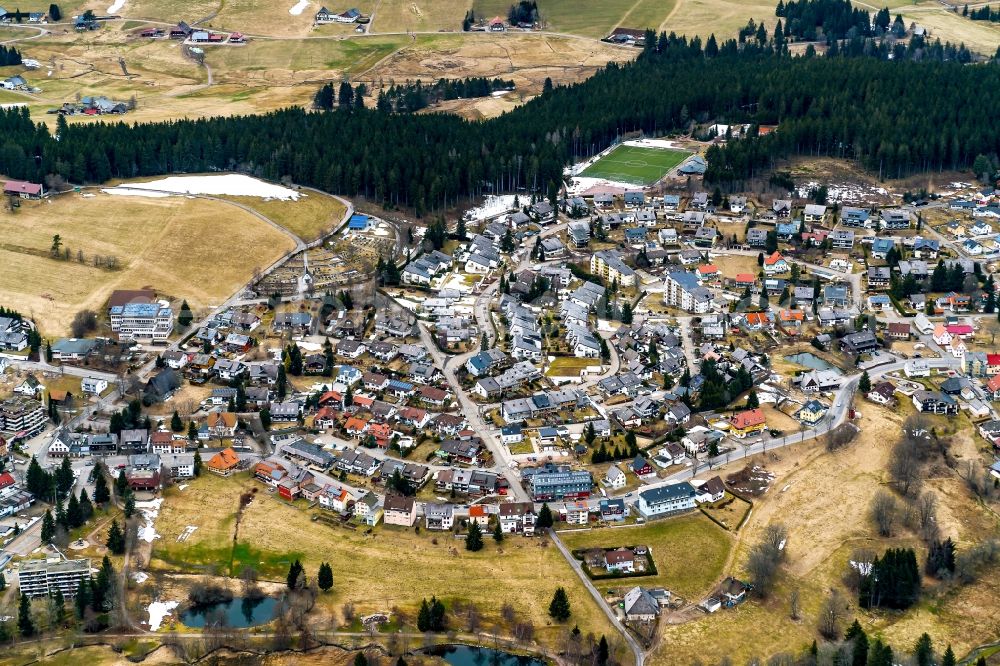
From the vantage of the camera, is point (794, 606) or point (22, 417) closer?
point (794, 606)

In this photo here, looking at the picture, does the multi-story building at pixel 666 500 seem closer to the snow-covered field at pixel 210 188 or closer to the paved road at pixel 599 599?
the paved road at pixel 599 599

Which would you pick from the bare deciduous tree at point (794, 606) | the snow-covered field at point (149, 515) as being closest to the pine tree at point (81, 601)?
the snow-covered field at point (149, 515)

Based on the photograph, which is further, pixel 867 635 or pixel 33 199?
pixel 33 199

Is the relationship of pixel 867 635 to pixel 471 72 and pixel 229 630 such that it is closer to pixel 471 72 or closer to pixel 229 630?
pixel 229 630

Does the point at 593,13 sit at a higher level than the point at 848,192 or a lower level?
higher

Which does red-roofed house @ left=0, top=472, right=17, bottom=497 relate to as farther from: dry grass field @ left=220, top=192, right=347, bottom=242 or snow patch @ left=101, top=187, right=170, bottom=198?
snow patch @ left=101, top=187, right=170, bottom=198

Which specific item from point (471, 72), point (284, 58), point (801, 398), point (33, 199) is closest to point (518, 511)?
point (801, 398)

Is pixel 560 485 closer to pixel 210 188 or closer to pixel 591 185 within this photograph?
pixel 591 185

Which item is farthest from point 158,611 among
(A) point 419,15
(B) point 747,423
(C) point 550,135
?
(A) point 419,15
